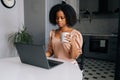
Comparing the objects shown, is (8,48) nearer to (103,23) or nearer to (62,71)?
(62,71)

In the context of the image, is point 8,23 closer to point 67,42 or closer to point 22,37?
point 22,37

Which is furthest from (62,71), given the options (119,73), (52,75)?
(119,73)

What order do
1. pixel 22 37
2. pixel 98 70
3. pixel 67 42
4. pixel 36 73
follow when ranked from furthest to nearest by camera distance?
pixel 98 70 → pixel 22 37 → pixel 67 42 → pixel 36 73

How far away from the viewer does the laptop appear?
1123 mm

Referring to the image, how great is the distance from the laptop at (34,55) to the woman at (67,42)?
292 millimetres

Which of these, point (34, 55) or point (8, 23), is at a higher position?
point (8, 23)

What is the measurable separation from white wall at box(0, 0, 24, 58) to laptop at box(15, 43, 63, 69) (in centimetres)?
215

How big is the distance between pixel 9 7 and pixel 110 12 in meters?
2.96

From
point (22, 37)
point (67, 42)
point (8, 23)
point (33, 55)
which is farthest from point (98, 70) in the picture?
point (33, 55)

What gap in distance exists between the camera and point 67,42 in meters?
1.49

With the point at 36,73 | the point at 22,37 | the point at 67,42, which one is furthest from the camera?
the point at 22,37

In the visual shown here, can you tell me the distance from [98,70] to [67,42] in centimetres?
249

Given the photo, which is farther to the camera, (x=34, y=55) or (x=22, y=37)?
(x=22, y=37)

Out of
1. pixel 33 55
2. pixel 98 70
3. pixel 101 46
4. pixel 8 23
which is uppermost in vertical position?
pixel 8 23
